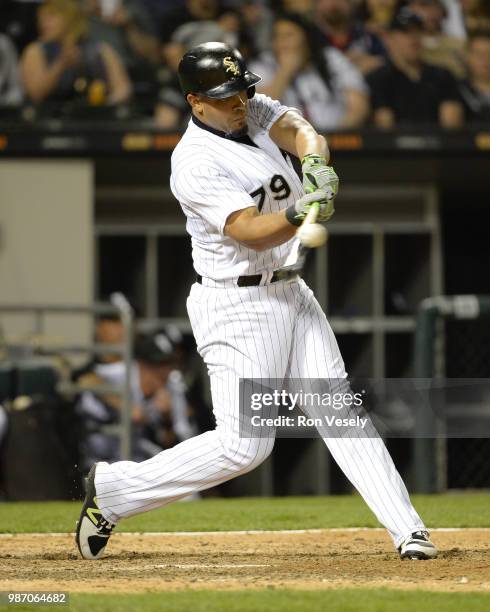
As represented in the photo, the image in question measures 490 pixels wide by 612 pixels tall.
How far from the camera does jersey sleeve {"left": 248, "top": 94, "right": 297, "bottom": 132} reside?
4.23m

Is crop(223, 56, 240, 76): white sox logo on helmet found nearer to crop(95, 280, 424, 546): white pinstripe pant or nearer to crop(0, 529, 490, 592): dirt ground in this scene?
crop(95, 280, 424, 546): white pinstripe pant

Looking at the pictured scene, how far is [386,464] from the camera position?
401cm

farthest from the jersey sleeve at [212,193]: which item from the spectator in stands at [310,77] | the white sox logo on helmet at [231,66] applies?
Answer: the spectator in stands at [310,77]

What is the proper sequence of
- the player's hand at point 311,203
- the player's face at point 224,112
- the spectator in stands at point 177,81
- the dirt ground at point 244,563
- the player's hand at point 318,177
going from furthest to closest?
the spectator in stands at point 177,81 < the player's face at point 224,112 < the player's hand at point 318,177 < the player's hand at point 311,203 < the dirt ground at point 244,563

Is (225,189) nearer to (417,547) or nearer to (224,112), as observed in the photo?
(224,112)

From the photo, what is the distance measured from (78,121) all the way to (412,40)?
2.69 m

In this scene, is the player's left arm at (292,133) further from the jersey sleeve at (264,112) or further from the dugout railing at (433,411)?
the dugout railing at (433,411)

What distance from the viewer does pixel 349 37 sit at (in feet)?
33.3

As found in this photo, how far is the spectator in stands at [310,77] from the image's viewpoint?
32.7ft

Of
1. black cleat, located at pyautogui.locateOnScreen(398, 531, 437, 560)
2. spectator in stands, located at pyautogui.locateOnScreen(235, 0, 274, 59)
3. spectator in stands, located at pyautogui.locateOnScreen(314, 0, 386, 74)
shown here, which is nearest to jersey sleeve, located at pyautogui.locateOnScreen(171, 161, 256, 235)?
black cleat, located at pyautogui.locateOnScreen(398, 531, 437, 560)

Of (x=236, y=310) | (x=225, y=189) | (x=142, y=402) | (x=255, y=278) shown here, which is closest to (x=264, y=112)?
(x=225, y=189)

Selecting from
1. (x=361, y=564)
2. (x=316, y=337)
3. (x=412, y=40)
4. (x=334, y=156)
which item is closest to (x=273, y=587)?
(x=361, y=564)

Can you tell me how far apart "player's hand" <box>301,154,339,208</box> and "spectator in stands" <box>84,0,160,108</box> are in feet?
20.5

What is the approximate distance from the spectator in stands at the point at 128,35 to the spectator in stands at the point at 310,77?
0.80m
